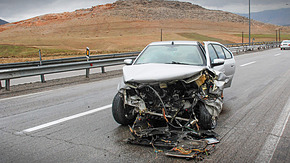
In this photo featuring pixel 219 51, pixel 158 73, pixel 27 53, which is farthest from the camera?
pixel 27 53

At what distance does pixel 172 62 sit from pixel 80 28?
101217 mm

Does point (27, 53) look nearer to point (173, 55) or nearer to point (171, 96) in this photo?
point (173, 55)

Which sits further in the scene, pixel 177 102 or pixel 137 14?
pixel 137 14

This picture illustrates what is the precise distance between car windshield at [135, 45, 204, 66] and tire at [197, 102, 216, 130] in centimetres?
127

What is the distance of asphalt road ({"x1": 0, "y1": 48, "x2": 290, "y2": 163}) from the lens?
13.7 feet

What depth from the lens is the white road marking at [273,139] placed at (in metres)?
4.11

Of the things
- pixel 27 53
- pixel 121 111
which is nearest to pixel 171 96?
pixel 121 111

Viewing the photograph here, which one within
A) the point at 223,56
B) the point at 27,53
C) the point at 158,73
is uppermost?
the point at 27,53

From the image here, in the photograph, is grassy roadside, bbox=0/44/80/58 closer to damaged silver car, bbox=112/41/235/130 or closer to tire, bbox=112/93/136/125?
tire, bbox=112/93/136/125

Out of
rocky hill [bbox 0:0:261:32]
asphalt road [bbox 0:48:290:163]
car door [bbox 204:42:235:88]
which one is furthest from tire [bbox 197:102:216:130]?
rocky hill [bbox 0:0:261:32]

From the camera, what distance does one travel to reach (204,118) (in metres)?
4.91

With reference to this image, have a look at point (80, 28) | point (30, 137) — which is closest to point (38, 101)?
point (30, 137)

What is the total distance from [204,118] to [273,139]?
3.87 ft

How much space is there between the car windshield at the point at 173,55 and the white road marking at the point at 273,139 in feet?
6.20
